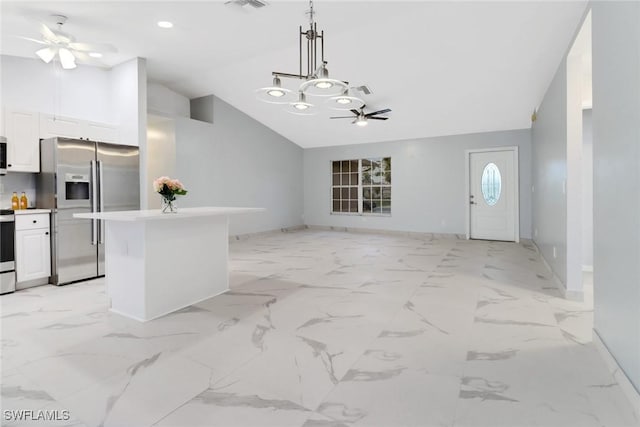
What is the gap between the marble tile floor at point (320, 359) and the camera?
69.6 inches

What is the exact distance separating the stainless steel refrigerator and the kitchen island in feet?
4.66

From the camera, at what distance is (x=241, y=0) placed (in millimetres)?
3627

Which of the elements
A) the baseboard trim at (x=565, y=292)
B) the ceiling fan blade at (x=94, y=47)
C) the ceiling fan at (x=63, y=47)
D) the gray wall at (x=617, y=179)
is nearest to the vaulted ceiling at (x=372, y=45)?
the ceiling fan at (x=63, y=47)

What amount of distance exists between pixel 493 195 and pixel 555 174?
4.04 metres

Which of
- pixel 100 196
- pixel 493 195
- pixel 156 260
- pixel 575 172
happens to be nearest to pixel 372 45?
pixel 575 172

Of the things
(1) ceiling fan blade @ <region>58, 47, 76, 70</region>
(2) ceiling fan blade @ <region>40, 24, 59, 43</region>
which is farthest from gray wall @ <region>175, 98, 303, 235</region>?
(2) ceiling fan blade @ <region>40, 24, 59, 43</region>

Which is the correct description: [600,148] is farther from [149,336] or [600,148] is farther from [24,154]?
[24,154]

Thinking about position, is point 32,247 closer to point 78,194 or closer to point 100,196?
point 78,194

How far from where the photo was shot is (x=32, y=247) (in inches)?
165

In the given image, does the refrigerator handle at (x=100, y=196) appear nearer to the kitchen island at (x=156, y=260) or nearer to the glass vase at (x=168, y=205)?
the kitchen island at (x=156, y=260)

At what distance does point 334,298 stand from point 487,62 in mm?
4153

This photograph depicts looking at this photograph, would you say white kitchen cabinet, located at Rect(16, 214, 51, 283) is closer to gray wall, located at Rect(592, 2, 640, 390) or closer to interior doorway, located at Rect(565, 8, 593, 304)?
gray wall, located at Rect(592, 2, 640, 390)

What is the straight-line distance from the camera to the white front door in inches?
306

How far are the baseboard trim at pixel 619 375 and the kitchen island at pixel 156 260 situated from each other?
3.18 metres
